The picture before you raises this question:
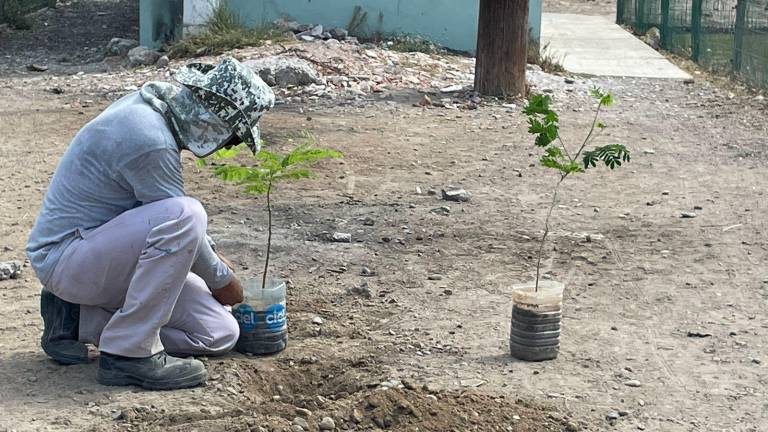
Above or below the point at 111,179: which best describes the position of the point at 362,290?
below

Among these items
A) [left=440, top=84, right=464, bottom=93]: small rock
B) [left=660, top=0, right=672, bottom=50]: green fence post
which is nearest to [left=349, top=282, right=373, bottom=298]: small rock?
[left=440, top=84, right=464, bottom=93]: small rock

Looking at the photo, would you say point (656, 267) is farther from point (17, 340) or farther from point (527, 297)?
point (17, 340)

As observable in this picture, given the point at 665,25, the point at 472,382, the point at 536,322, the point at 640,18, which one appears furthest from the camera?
the point at 640,18

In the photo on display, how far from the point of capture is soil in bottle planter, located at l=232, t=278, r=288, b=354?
4727 millimetres

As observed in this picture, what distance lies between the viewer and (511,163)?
8.59 metres

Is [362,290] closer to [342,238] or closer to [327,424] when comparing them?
[342,238]

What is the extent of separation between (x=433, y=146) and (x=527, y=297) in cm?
457

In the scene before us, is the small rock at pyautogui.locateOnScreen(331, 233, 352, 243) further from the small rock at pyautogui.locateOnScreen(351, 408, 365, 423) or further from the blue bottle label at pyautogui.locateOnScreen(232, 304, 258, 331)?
the small rock at pyautogui.locateOnScreen(351, 408, 365, 423)

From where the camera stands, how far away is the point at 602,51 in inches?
596

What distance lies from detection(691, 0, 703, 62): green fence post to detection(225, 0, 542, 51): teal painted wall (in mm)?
2126

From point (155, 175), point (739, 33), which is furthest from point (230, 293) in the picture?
point (739, 33)

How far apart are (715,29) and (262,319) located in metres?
11.2

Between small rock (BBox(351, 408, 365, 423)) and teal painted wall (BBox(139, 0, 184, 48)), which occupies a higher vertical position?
teal painted wall (BBox(139, 0, 184, 48))

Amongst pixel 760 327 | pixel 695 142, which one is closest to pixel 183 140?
pixel 760 327
